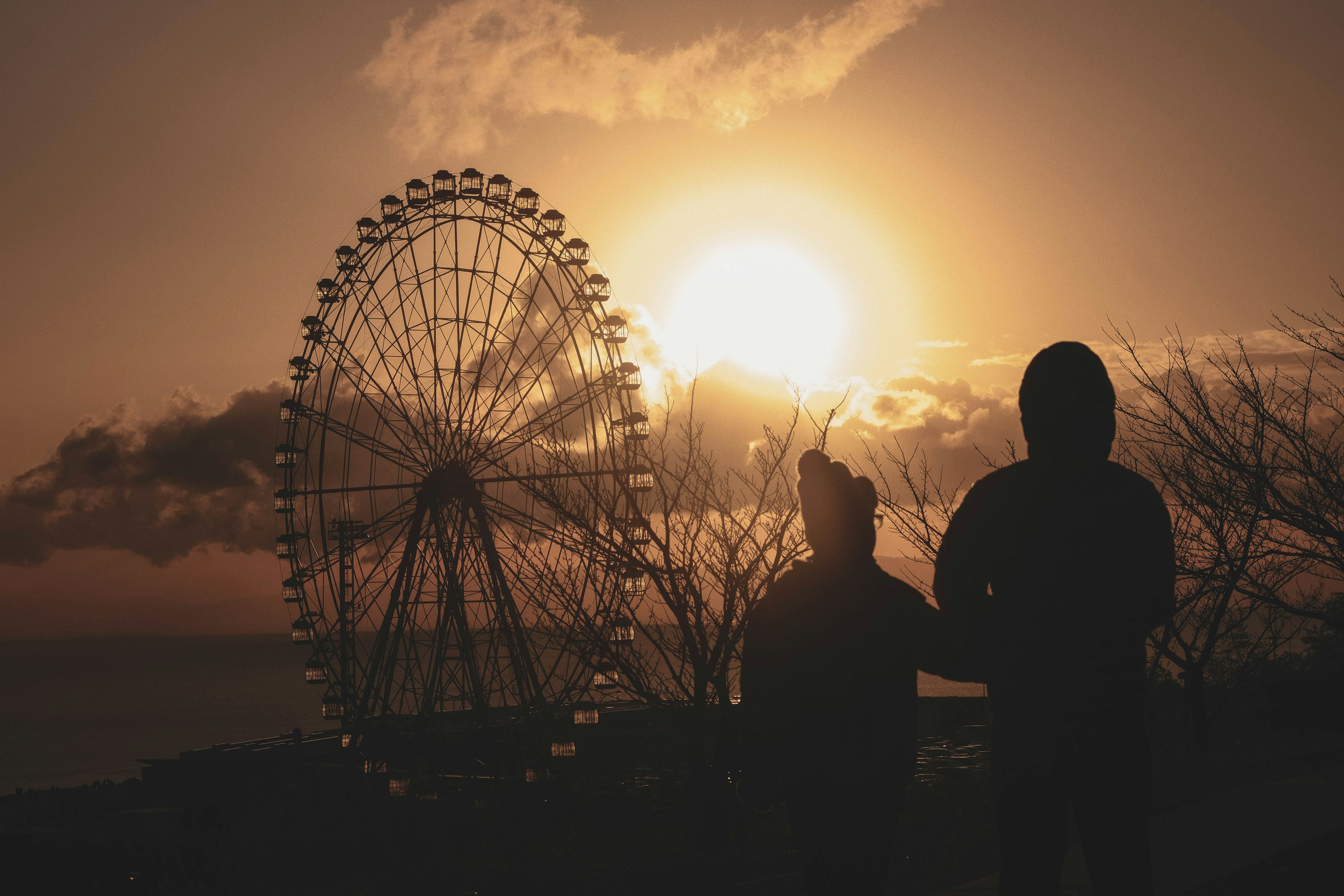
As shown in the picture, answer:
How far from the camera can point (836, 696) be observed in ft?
11.9

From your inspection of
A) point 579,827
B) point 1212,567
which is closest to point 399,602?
point 579,827

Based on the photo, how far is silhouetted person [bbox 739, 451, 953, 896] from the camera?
11.9 feet

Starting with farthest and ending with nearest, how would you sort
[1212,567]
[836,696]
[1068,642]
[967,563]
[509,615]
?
[509,615], [1212,567], [836,696], [967,563], [1068,642]

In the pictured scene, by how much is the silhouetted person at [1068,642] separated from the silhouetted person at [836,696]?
409 millimetres

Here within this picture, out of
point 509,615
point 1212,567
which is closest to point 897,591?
point 1212,567

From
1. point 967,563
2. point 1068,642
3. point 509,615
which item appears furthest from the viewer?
point 509,615

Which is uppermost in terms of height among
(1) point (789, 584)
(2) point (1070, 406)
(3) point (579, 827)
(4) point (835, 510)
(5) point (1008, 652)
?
(2) point (1070, 406)

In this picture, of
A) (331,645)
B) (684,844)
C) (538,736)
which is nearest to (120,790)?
(331,645)

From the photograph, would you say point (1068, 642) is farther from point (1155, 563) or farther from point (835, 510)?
point (835, 510)

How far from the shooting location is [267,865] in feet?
65.4

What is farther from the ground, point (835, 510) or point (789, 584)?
point (835, 510)

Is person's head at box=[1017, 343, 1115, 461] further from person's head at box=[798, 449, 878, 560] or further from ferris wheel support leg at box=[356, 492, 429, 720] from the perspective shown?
ferris wheel support leg at box=[356, 492, 429, 720]

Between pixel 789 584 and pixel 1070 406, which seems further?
pixel 789 584

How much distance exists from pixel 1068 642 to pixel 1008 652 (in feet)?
0.56
